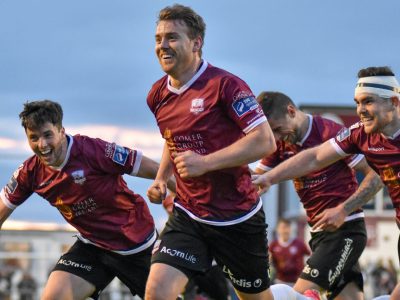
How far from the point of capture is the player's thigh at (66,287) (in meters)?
8.70

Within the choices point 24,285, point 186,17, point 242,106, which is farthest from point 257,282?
point 24,285

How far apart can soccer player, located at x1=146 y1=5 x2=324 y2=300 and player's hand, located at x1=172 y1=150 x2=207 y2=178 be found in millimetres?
130

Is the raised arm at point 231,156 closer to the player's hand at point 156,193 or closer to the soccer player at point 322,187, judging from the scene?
the player's hand at point 156,193

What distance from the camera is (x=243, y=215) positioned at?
755 centimetres

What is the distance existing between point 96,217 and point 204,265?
5.24 feet

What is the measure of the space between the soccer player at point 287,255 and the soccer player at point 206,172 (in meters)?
9.68

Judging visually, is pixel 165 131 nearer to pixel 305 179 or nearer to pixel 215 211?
pixel 215 211

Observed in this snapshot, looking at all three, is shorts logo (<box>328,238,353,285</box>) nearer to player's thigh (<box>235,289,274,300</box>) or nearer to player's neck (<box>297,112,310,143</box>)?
player's neck (<box>297,112,310,143</box>)

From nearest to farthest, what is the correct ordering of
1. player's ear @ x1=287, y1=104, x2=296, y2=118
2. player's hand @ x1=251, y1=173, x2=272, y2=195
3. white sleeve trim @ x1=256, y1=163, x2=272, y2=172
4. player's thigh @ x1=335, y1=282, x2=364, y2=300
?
player's hand @ x1=251, y1=173, x2=272, y2=195
player's ear @ x1=287, y1=104, x2=296, y2=118
white sleeve trim @ x1=256, y1=163, x2=272, y2=172
player's thigh @ x1=335, y1=282, x2=364, y2=300

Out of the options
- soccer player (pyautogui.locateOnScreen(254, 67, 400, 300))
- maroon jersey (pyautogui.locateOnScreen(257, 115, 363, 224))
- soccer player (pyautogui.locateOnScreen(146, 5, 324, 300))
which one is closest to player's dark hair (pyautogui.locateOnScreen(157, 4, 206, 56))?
soccer player (pyautogui.locateOnScreen(146, 5, 324, 300))

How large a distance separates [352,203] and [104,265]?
2.16m

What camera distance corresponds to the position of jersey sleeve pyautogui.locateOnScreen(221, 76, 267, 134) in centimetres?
731

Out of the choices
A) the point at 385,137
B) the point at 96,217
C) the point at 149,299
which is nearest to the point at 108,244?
the point at 96,217

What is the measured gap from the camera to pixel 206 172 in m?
7.22
